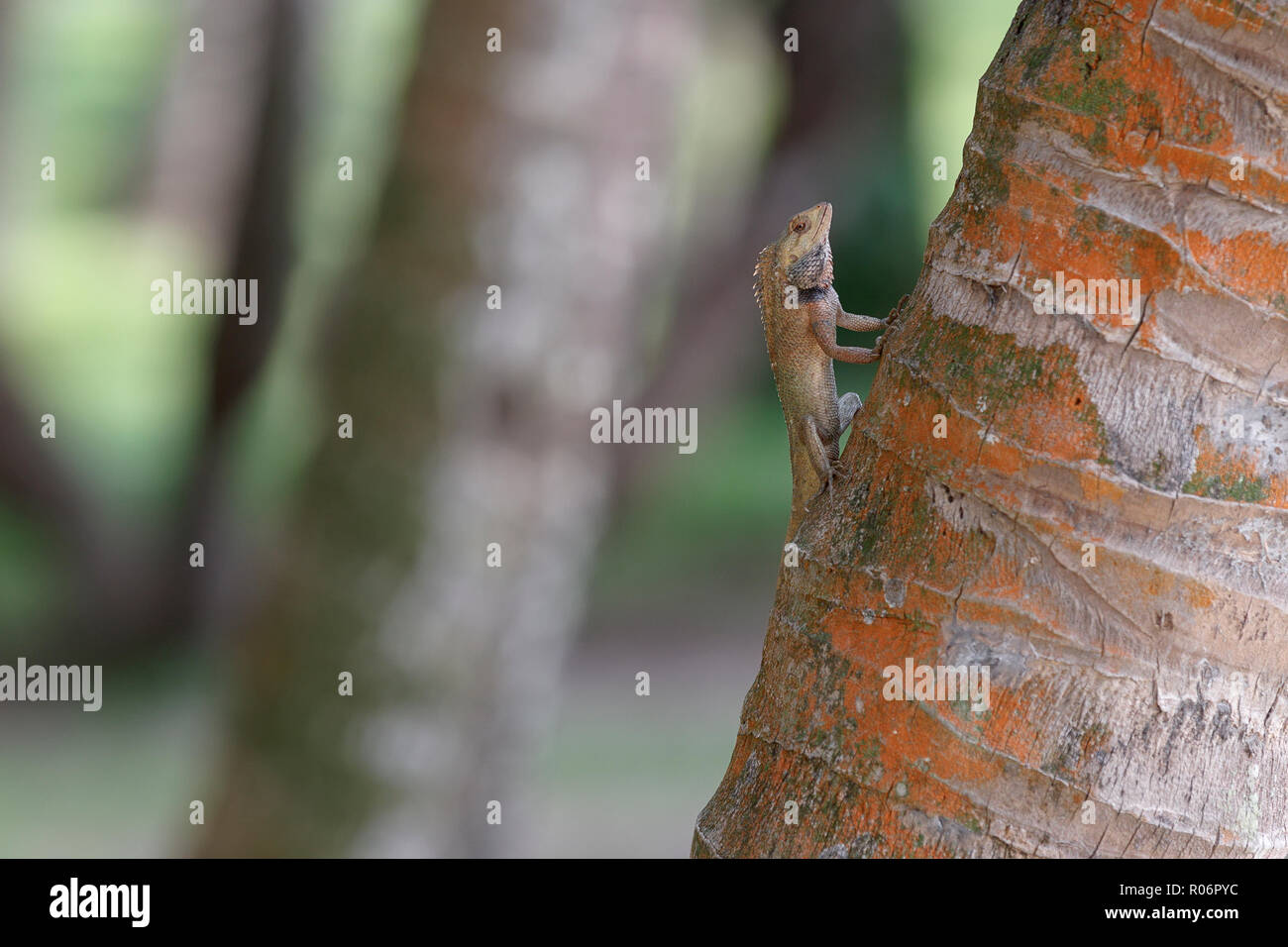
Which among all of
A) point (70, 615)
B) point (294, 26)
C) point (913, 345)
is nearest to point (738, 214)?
point (294, 26)

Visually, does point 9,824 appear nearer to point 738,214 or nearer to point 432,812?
point 432,812

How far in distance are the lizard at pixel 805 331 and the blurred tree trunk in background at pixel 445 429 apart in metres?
0.79

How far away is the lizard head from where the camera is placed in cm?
393

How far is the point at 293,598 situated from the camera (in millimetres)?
4492

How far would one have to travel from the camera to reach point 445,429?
440 centimetres

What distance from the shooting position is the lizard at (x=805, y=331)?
3.71 m

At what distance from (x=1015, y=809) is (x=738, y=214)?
8.28 metres

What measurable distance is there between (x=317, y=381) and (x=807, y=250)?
6.13ft
